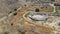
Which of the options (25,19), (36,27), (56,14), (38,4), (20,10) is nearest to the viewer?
(36,27)

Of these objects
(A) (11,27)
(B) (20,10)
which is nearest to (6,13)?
(B) (20,10)

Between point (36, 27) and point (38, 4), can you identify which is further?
point (38, 4)

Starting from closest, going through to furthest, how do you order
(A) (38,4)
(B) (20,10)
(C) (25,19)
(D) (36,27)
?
1. (D) (36,27)
2. (C) (25,19)
3. (B) (20,10)
4. (A) (38,4)

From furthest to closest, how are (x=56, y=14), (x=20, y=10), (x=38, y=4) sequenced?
1. (x=38, y=4)
2. (x=20, y=10)
3. (x=56, y=14)

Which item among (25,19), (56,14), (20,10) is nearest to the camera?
(25,19)

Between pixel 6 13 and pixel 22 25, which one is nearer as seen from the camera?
pixel 22 25

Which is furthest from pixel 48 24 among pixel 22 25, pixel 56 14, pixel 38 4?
pixel 38 4

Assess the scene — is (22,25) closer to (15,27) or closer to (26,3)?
(15,27)

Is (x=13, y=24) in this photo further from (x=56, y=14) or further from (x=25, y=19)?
(x=56, y=14)
